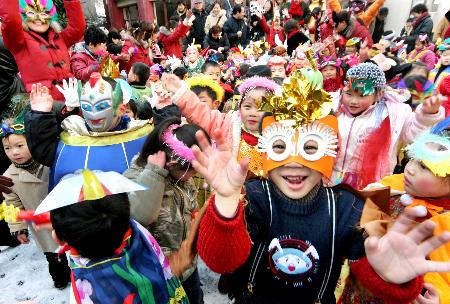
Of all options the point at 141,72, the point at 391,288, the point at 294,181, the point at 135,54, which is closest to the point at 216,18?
the point at 135,54

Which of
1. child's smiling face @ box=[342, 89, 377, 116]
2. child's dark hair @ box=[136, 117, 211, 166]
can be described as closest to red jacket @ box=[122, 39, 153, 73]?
child's smiling face @ box=[342, 89, 377, 116]

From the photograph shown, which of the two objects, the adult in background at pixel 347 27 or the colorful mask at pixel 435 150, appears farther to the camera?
the adult in background at pixel 347 27

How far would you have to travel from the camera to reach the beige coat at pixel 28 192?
7.50ft

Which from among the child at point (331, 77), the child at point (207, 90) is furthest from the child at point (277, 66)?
the child at point (207, 90)

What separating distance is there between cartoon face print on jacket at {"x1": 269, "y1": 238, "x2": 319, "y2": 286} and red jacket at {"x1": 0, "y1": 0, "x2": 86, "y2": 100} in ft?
9.25

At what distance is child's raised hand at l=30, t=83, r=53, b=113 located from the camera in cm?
201

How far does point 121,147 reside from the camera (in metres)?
2.02

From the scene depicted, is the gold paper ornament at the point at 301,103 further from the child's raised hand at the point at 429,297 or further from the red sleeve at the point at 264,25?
the red sleeve at the point at 264,25

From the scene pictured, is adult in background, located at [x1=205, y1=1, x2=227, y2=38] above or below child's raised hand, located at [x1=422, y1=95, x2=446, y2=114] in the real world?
above

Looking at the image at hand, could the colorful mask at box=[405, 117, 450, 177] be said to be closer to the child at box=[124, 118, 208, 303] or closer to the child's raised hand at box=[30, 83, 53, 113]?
the child at box=[124, 118, 208, 303]

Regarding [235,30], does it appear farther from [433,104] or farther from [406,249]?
[406,249]

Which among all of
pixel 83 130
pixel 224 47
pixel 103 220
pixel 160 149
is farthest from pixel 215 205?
pixel 224 47

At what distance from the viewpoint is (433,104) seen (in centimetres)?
203

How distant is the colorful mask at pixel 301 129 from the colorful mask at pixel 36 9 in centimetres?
272
